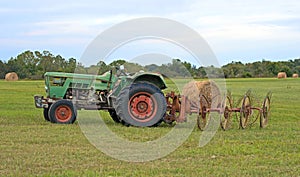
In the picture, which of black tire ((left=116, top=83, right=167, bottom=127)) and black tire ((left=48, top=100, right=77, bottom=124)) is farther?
black tire ((left=48, top=100, right=77, bottom=124))

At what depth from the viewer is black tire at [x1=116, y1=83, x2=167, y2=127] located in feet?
45.5

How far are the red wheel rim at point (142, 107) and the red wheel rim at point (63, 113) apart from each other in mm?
1817

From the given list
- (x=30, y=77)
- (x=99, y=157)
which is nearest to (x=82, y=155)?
(x=99, y=157)

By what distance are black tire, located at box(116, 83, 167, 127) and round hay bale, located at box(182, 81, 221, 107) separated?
0.85m

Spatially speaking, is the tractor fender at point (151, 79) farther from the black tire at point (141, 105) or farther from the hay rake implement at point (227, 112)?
the hay rake implement at point (227, 112)

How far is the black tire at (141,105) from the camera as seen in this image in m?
13.9

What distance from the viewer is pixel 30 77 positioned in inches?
3177

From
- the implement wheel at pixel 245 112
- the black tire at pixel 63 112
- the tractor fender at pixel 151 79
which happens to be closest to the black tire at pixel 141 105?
the tractor fender at pixel 151 79

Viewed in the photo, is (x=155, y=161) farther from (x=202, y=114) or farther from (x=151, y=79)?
(x=151, y=79)

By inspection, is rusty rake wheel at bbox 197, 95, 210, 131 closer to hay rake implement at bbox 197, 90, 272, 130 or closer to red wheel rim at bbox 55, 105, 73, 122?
hay rake implement at bbox 197, 90, 272, 130

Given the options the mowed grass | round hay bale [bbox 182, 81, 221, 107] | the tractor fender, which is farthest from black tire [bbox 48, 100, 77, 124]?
round hay bale [bbox 182, 81, 221, 107]

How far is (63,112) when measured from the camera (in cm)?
1488

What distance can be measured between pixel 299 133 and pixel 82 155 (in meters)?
5.58

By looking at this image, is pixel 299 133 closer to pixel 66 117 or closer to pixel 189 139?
pixel 189 139
